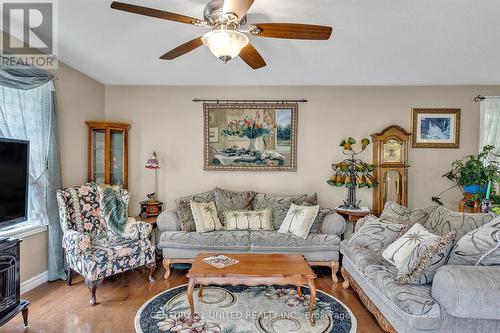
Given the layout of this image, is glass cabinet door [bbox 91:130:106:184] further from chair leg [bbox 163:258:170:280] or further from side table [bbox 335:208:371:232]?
side table [bbox 335:208:371:232]

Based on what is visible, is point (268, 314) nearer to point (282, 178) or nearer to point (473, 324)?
point (473, 324)

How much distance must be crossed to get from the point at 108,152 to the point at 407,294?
377 cm

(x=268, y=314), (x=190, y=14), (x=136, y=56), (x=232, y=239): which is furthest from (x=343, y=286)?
(x=136, y=56)

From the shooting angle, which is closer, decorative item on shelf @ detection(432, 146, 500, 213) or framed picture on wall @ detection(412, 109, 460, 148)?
decorative item on shelf @ detection(432, 146, 500, 213)

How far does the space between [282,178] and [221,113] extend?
1.34m

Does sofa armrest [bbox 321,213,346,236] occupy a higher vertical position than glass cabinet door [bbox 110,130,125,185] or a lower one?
lower

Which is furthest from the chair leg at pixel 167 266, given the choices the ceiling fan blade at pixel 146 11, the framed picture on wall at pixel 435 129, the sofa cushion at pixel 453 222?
the framed picture on wall at pixel 435 129

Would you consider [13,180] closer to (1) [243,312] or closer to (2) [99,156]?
(2) [99,156]

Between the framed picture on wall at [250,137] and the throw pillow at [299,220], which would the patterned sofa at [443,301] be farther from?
the framed picture on wall at [250,137]

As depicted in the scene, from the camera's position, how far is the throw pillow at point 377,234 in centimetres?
283

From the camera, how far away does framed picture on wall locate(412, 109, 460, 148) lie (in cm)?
423

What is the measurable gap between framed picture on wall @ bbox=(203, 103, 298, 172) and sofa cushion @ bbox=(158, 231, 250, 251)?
118 cm

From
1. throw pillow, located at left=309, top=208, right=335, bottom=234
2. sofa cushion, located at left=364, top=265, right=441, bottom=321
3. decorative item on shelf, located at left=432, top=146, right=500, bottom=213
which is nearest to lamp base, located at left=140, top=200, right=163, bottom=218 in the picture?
throw pillow, located at left=309, top=208, right=335, bottom=234

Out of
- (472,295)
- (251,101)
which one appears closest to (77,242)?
(251,101)
